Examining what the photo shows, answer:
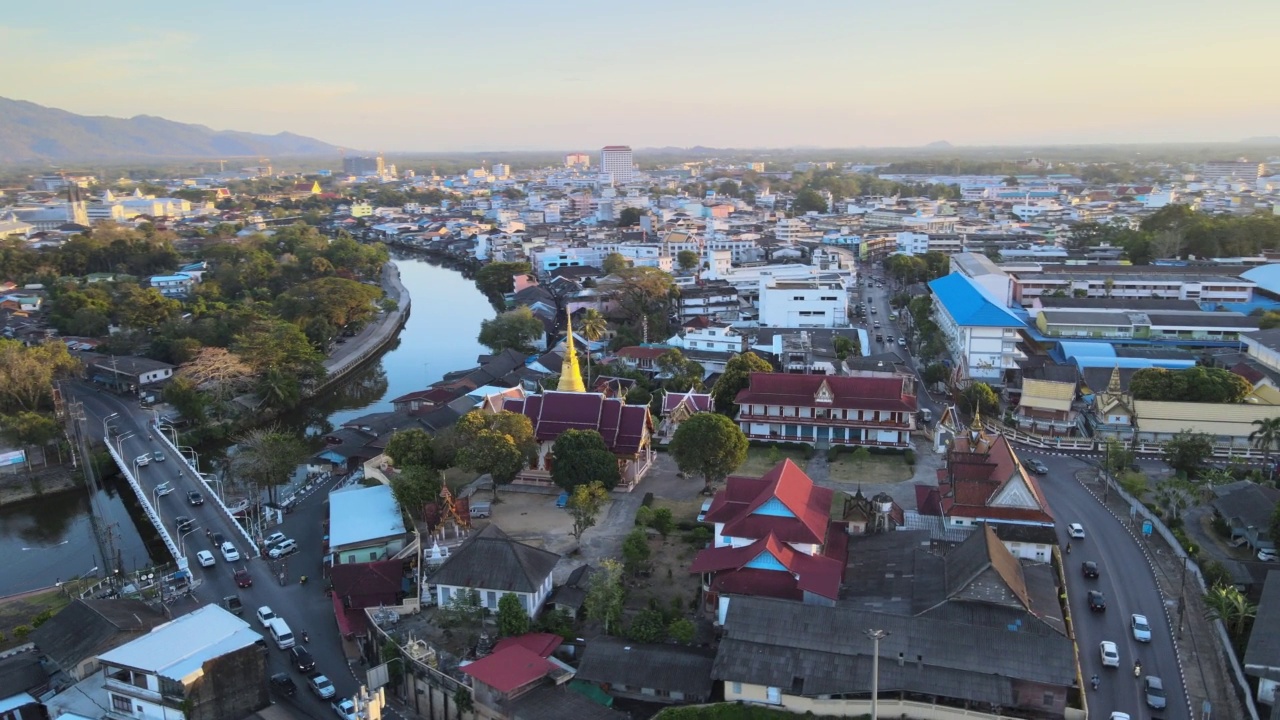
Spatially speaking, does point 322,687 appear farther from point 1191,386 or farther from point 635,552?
point 1191,386

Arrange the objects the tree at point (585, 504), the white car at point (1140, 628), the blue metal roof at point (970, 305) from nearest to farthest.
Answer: the white car at point (1140, 628) < the tree at point (585, 504) < the blue metal roof at point (970, 305)

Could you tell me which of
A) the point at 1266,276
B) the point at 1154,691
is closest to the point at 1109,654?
the point at 1154,691

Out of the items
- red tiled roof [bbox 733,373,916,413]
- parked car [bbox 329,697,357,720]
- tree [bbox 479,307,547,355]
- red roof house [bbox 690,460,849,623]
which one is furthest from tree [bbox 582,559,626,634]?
tree [bbox 479,307,547,355]

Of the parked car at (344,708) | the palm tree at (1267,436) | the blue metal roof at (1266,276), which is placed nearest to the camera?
the parked car at (344,708)

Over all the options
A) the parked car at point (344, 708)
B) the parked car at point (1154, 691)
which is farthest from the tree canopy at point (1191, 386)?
the parked car at point (344, 708)

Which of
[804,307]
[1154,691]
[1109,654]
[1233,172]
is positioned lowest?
[1154,691]

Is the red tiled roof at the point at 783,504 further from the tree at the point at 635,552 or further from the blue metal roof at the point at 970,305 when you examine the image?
the blue metal roof at the point at 970,305
